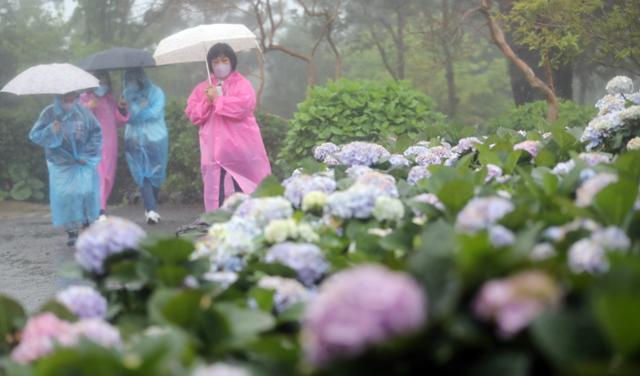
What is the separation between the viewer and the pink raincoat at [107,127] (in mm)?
12031

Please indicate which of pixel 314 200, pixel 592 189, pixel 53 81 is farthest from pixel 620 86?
pixel 53 81

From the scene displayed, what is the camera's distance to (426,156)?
4.20 metres

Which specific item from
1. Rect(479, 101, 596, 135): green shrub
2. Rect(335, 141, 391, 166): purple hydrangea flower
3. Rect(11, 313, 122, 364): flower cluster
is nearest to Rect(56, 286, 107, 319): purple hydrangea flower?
Rect(11, 313, 122, 364): flower cluster

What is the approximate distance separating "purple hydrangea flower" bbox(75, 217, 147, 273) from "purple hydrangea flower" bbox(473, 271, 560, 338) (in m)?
0.89

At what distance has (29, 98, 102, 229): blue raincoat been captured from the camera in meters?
10.0

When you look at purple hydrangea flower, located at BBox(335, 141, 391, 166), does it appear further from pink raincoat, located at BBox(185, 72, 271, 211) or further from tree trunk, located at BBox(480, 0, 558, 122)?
tree trunk, located at BBox(480, 0, 558, 122)

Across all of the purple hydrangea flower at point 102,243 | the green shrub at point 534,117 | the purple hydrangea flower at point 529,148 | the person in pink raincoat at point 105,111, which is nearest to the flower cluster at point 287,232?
the purple hydrangea flower at point 102,243

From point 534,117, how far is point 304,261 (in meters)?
7.64

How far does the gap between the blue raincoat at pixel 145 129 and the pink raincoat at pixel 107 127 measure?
271 mm

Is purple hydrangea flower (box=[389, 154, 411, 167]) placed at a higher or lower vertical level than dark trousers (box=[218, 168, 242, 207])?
higher

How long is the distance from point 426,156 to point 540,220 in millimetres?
2282

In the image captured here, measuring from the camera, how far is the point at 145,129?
11883 mm

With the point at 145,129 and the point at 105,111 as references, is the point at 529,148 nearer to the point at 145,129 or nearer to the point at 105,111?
the point at 145,129

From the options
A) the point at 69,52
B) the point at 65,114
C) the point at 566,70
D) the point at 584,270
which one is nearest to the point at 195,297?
the point at 584,270
